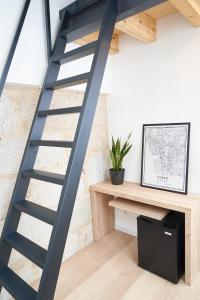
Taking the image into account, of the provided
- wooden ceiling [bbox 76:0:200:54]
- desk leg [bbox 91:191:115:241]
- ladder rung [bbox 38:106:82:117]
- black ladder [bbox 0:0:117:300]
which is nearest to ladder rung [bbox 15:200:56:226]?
black ladder [bbox 0:0:117:300]

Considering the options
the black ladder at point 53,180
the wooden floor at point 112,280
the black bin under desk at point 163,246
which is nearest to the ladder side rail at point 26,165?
the black ladder at point 53,180

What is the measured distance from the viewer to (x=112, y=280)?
211cm

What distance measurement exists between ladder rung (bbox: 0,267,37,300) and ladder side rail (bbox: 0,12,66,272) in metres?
0.09

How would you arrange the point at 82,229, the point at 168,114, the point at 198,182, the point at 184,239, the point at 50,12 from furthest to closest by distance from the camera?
the point at 82,229 < the point at 168,114 < the point at 198,182 < the point at 184,239 < the point at 50,12

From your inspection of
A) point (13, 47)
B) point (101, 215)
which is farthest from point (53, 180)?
point (101, 215)

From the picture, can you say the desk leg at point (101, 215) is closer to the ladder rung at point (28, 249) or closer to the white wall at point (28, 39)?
the ladder rung at point (28, 249)

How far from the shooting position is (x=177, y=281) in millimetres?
2027

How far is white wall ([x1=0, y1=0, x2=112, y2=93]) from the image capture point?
5.50ft

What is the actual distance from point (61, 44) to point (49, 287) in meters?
1.79

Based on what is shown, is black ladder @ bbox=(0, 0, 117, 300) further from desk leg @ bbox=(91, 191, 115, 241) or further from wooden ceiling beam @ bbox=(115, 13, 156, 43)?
desk leg @ bbox=(91, 191, 115, 241)

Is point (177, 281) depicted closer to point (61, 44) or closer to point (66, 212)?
point (66, 212)

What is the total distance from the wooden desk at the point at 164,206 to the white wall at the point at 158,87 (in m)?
0.27

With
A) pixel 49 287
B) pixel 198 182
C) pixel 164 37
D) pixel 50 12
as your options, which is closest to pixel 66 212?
pixel 49 287

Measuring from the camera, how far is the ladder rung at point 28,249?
1.30m
